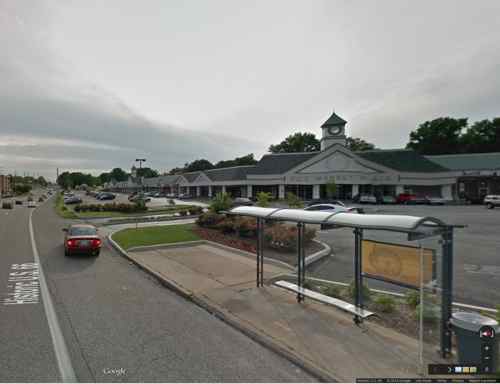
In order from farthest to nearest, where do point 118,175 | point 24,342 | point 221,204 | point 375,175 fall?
point 118,175
point 375,175
point 221,204
point 24,342

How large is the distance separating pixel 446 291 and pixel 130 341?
5255mm

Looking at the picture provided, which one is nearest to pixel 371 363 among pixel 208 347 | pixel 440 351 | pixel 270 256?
pixel 440 351

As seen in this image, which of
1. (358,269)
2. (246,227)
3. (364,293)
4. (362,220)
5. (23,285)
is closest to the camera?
(362,220)

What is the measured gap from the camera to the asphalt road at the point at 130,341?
159 inches

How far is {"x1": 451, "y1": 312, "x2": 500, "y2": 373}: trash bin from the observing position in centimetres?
361

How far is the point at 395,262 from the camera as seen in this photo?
198 inches

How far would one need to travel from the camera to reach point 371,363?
4082mm

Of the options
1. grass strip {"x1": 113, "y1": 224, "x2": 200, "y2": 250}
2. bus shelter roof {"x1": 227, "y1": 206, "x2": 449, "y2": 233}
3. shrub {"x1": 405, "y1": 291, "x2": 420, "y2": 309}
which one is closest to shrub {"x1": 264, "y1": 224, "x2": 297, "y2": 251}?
bus shelter roof {"x1": 227, "y1": 206, "x2": 449, "y2": 233}

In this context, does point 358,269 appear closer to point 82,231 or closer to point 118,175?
point 82,231

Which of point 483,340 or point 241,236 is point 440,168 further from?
point 483,340

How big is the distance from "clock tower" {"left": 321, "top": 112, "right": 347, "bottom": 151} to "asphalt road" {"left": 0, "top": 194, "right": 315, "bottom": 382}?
5989 cm

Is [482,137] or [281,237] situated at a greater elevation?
[482,137]

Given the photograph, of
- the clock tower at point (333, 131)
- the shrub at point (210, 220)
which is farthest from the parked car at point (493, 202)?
the shrub at point (210, 220)

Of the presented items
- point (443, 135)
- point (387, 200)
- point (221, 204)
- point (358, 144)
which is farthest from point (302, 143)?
point (221, 204)
